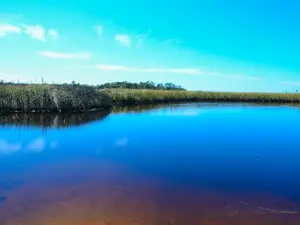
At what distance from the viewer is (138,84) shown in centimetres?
7925

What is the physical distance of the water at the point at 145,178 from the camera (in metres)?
5.86

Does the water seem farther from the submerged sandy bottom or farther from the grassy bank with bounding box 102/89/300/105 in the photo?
the grassy bank with bounding box 102/89/300/105

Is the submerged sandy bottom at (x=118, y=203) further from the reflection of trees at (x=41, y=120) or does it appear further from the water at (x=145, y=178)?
the reflection of trees at (x=41, y=120)

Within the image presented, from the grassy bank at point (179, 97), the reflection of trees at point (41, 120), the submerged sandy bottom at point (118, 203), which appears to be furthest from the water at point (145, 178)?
the grassy bank at point (179, 97)

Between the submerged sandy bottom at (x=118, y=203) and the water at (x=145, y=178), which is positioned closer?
the submerged sandy bottom at (x=118, y=203)

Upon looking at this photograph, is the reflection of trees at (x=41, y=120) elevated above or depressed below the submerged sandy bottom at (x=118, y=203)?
above

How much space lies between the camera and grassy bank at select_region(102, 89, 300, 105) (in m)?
35.2

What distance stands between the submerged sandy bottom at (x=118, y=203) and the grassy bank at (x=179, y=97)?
25.4 meters

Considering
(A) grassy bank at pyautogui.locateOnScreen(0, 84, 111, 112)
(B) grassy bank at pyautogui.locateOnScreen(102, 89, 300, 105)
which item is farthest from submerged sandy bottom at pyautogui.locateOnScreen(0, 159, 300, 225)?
(B) grassy bank at pyautogui.locateOnScreen(102, 89, 300, 105)

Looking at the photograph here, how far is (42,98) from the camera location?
72.4 ft

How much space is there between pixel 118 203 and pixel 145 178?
1759 millimetres

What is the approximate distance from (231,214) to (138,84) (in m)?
73.8

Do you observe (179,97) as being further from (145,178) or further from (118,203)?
(118,203)

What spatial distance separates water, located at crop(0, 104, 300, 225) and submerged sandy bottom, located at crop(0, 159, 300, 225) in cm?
2
